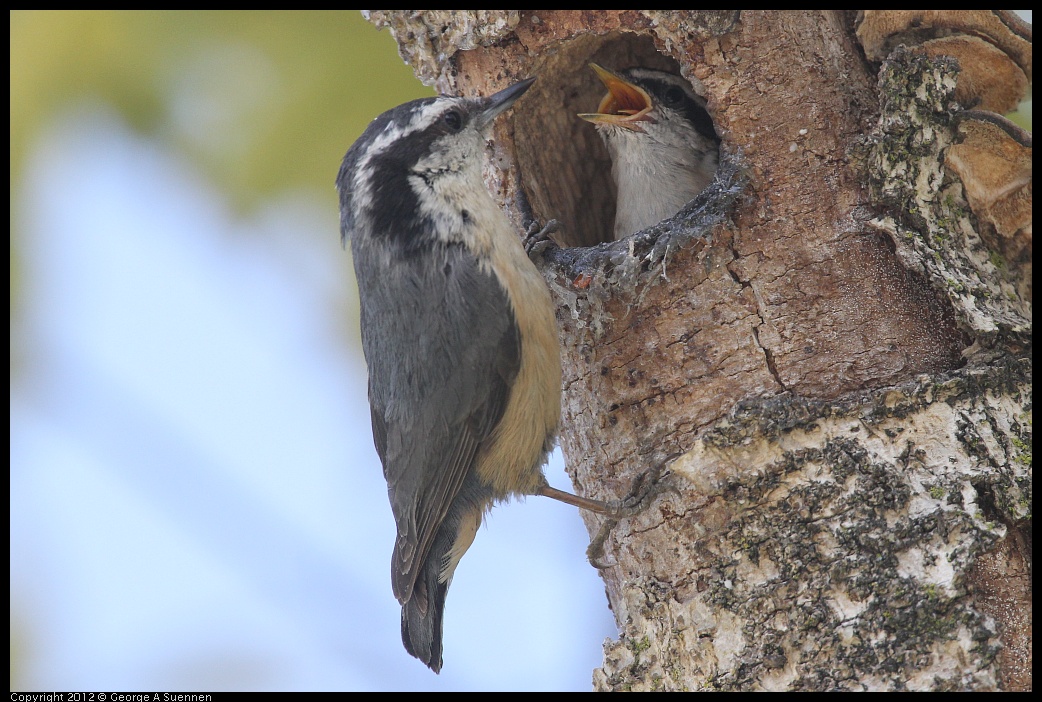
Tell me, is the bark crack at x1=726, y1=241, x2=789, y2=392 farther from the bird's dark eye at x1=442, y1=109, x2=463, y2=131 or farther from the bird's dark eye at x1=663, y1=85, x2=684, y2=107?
the bird's dark eye at x1=663, y1=85, x2=684, y2=107

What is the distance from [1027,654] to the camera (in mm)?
1938

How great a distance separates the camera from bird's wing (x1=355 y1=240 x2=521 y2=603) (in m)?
2.96

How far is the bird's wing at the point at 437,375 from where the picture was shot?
296 cm

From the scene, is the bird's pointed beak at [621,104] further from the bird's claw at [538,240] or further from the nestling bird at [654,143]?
the bird's claw at [538,240]

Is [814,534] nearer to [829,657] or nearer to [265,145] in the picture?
[829,657]

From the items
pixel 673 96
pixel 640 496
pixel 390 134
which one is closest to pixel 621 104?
pixel 673 96

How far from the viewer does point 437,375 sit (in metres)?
2.99

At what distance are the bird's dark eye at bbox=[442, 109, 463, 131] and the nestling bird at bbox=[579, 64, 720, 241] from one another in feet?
2.24

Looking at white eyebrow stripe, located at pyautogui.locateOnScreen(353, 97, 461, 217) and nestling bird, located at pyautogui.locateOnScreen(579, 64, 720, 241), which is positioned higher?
white eyebrow stripe, located at pyautogui.locateOnScreen(353, 97, 461, 217)

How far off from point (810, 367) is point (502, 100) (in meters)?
1.26

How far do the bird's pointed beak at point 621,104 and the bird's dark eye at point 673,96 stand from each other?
87 millimetres

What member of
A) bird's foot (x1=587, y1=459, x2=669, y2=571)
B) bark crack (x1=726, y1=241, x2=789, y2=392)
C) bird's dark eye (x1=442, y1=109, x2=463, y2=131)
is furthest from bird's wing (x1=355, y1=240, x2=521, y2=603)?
bark crack (x1=726, y1=241, x2=789, y2=392)

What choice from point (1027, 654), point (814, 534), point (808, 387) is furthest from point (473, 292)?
point (1027, 654)

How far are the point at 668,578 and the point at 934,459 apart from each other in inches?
27.1
